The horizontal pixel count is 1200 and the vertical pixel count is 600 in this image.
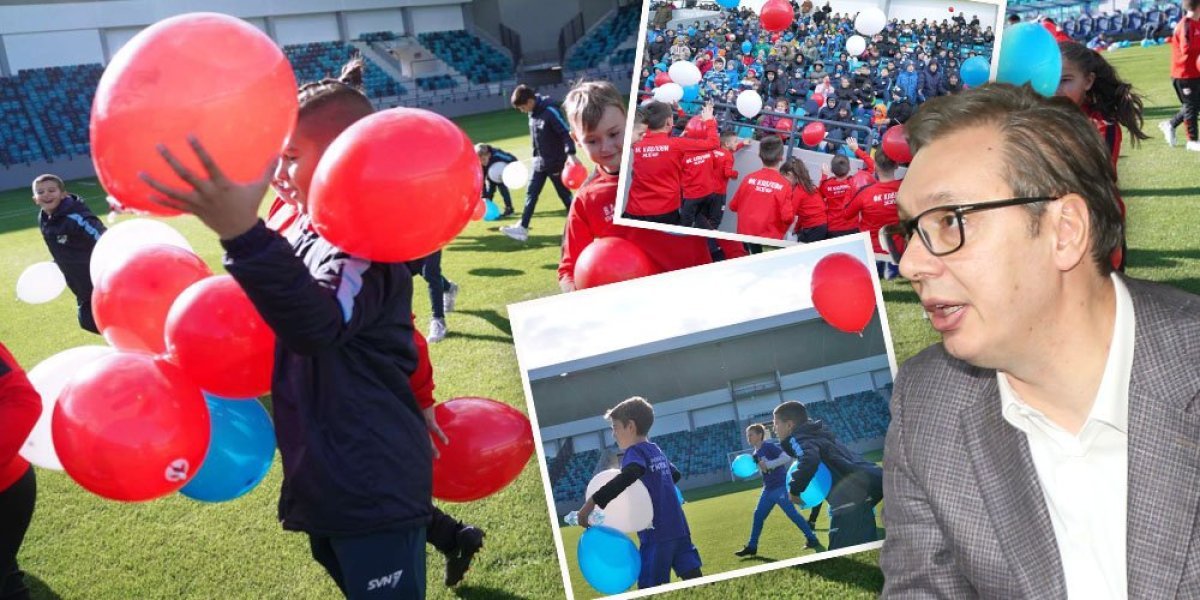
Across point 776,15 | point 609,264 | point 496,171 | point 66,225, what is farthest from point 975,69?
point 496,171

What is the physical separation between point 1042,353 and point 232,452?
91.2 inches

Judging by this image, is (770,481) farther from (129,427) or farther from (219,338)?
(129,427)

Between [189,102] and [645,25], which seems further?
[645,25]

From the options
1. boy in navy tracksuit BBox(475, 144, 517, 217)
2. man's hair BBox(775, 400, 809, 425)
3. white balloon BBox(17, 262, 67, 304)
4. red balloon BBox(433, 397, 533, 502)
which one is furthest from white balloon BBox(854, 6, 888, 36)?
boy in navy tracksuit BBox(475, 144, 517, 217)

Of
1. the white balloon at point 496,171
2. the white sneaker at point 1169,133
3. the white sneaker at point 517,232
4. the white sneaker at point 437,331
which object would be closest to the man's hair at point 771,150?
the white sneaker at point 437,331

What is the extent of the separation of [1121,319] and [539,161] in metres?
9.78

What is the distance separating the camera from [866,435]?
11.2ft

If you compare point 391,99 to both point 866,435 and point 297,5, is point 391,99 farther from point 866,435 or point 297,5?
point 866,435

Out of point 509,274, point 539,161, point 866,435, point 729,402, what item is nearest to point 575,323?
point 729,402

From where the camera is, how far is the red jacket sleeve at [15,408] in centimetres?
285

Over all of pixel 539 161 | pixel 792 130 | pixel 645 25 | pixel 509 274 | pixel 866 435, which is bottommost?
pixel 509 274

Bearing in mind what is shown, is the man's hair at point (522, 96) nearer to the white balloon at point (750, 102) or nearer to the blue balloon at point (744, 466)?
the white balloon at point (750, 102)

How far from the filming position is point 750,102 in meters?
3.49

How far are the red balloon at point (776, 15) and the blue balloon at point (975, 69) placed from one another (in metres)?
0.58
